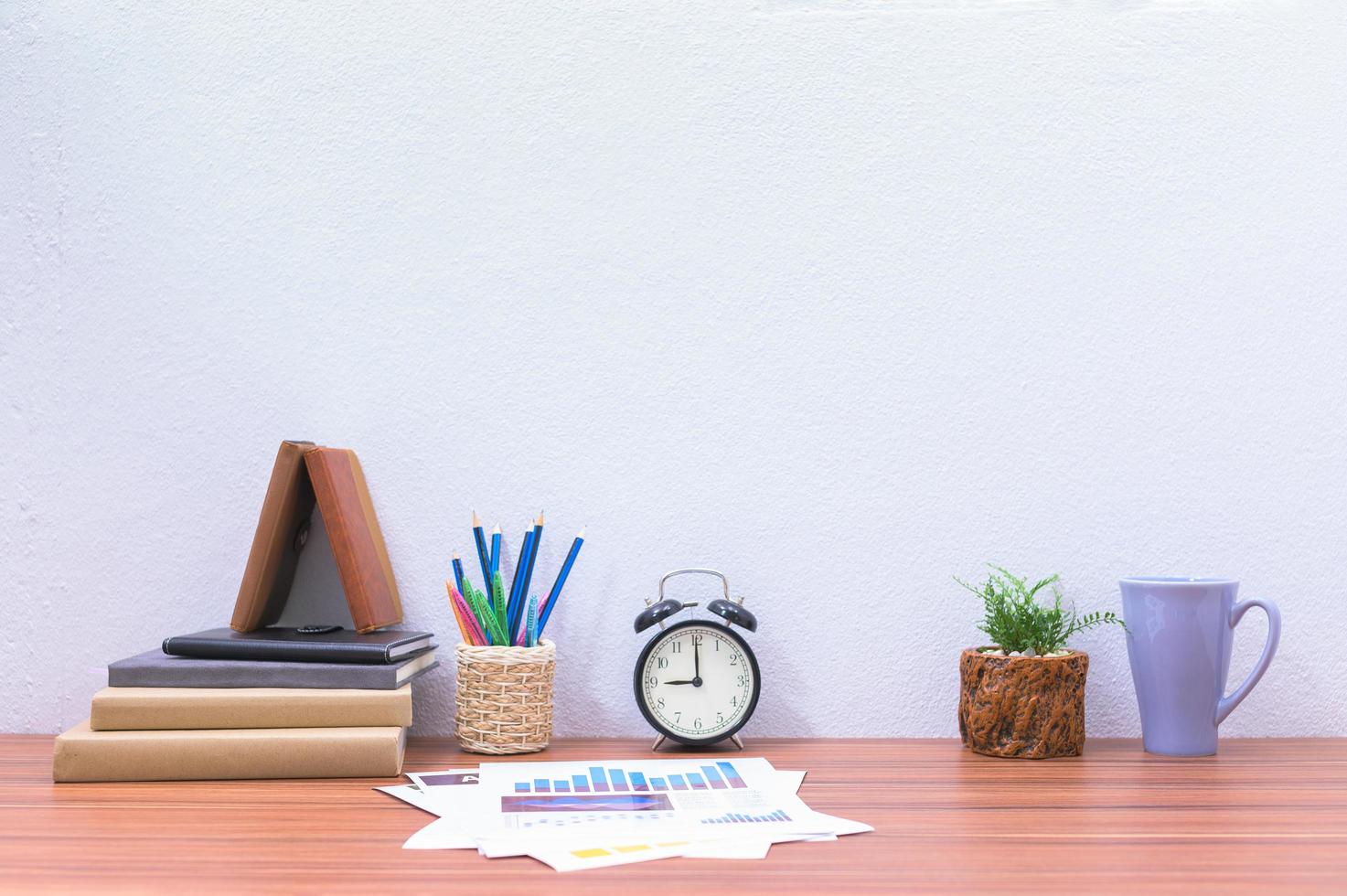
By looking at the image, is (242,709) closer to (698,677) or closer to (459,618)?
(459,618)

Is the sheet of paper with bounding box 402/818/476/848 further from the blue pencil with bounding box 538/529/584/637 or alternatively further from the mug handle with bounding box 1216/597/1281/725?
the mug handle with bounding box 1216/597/1281/725

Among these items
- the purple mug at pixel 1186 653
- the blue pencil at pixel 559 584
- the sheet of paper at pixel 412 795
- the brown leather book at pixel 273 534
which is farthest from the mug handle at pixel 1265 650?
the brown leather book at pixel 273 534

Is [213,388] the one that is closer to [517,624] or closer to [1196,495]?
[517,624]

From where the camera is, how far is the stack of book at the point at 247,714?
0.91 metres

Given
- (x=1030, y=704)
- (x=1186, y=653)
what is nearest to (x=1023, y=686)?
(x=1030, y=704)

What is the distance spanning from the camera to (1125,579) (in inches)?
40.2

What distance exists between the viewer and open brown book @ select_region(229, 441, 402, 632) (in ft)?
3.35

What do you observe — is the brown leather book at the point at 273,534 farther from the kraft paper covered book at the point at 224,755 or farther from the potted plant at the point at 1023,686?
the potted plant at the point at 1023,686

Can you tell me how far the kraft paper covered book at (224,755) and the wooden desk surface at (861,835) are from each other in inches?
0.6

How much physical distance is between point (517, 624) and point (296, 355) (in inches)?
14.7

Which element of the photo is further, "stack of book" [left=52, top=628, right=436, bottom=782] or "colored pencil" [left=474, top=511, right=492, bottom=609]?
"colored pencil" [left=474, top=511, right=492, bottom=609]

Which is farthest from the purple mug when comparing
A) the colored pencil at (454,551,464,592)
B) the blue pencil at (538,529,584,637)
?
the colored pencil at (454,551,464,592)

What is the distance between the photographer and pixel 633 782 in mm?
887

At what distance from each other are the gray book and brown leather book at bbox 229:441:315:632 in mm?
87
